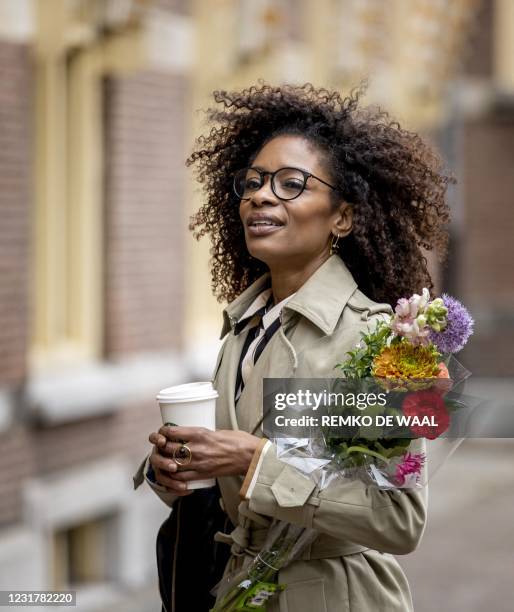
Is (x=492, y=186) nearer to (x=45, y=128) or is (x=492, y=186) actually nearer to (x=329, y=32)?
(x=329, y=32)

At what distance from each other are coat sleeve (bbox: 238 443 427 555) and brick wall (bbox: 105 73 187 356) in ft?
17.6

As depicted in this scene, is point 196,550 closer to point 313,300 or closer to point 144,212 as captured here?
point 313,300

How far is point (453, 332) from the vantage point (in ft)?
9.64

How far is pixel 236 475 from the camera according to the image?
9.95ft

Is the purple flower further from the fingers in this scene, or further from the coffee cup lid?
the fingers

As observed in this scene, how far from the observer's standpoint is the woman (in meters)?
2.95

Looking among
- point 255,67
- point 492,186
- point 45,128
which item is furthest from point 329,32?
point 492,186

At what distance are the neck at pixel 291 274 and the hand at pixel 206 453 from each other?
1.67 ft

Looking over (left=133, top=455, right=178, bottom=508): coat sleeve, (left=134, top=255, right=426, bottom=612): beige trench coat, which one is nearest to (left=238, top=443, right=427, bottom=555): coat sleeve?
(left=134, top=255, right=426, bottom=612): beige trench coat

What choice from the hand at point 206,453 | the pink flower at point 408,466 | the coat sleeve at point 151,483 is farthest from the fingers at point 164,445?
the pink flower at point 408,466

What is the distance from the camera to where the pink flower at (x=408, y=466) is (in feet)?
9.50

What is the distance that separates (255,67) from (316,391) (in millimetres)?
6992

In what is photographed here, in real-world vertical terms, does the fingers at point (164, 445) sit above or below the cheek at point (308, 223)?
below

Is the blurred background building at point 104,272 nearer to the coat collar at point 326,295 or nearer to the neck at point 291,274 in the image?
the neck at point 291,274
